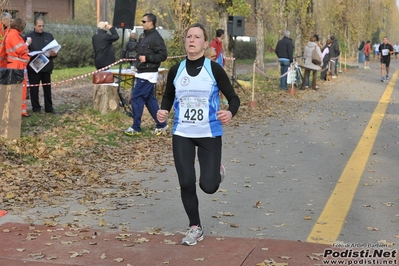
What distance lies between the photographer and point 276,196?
8.72m

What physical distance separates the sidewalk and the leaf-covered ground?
1532mm

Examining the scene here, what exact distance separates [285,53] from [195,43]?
65.1 ft

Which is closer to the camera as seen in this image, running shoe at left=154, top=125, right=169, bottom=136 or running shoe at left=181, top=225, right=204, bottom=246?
running shoe at left=181, top=225, right=204, bottom=246

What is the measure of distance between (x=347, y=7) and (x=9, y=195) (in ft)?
168

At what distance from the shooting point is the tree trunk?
16.4 meters

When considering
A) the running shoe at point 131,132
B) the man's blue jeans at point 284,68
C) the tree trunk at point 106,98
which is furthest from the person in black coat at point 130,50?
the man's blue jeans at point 284,68

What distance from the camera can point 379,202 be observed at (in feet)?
27.6

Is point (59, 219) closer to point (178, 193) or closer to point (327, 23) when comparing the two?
point (178, 193)

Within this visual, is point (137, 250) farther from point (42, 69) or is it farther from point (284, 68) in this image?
point (284, 68)

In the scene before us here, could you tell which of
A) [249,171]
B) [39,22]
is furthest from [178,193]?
[39,22]

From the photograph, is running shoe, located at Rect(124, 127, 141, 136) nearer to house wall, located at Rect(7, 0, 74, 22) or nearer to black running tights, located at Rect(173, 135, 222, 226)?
black running tights, located at Rect(173, 135, 222, 226)

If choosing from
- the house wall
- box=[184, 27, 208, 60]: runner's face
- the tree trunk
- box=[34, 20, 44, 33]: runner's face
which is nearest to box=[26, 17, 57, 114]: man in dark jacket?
box=[34, 20, 44, 33]: runner's face

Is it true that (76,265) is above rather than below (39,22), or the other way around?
below

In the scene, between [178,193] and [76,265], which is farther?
[178,193]
